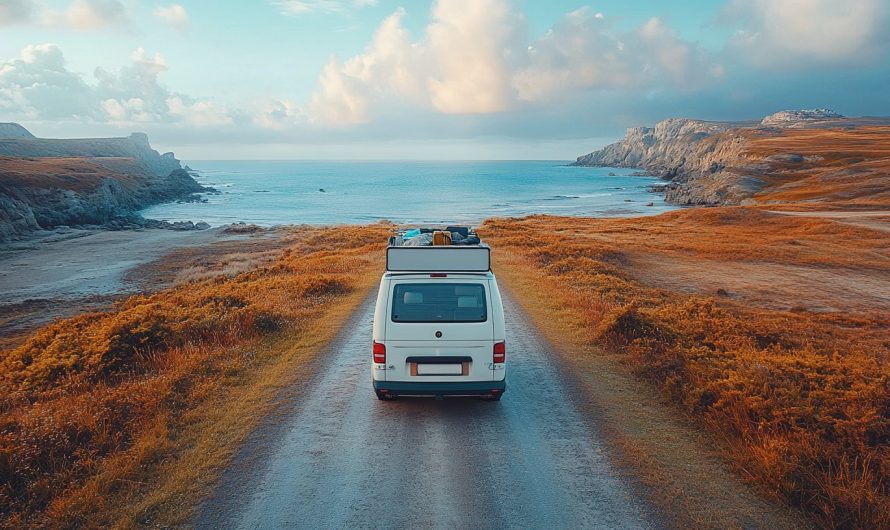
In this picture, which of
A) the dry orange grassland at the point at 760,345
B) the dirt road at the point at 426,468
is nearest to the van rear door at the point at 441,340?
the dirt road at the point at 426,468

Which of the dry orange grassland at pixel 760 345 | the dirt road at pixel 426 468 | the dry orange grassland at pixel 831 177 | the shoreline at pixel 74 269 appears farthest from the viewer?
the dry orange grassland at pixel 831 177

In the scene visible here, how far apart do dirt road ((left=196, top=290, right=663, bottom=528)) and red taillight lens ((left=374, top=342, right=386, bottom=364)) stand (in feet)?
3.59

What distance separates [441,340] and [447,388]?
2.78 feet

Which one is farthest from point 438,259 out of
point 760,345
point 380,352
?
point 760,345

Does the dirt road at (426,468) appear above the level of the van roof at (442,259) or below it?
below

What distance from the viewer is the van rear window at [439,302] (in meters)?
9.27

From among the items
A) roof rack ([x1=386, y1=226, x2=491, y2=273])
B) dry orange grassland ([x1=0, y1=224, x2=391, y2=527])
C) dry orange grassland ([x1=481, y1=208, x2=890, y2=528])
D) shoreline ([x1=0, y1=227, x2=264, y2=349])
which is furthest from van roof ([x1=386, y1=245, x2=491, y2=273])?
shoreline ([x1=0, y1=227, x2=264, y2=349])

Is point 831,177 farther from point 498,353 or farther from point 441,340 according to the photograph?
point 441,340

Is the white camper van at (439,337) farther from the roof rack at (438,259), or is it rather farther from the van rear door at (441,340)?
the roof rack at (438,259)

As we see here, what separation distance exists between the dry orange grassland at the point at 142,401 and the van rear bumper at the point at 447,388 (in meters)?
2.70

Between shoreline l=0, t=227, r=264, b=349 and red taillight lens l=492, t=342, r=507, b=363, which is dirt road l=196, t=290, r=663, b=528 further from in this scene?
shoreline l=0, t=227, r=264, b=349

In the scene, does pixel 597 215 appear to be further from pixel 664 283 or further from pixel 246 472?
pixel 246 472

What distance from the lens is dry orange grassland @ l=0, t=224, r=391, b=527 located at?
6.86 metres

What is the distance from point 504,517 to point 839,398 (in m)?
6.37
